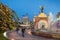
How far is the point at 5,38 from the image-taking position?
35.3ft

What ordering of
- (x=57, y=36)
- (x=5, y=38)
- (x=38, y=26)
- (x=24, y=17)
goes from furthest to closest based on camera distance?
(x=38, y=26), (x=24, y=17), (x=57, y=36), (x=5, y=38)

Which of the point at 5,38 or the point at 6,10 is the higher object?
the point at 6,10

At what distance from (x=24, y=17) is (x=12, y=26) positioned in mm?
4049

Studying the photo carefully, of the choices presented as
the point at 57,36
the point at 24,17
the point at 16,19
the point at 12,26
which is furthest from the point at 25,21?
the point at 57,36

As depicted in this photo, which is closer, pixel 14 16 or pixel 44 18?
pixel 14 16

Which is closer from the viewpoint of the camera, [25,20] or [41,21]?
[25,20]

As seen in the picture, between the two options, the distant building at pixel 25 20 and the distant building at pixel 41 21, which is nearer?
the distant building at pixel 25 20

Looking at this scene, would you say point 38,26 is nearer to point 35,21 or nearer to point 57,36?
point 35,21

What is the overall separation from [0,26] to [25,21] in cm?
610

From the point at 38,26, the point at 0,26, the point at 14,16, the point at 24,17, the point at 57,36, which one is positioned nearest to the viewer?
the point at 57,36

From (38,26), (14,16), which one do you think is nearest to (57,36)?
(14,16)

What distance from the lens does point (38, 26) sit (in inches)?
814

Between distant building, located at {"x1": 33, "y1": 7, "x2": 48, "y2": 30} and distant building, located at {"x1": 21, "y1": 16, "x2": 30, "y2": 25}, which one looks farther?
distant building, located at {"x1": 33, "y1": 7, "x2": 48, "y2": 30}

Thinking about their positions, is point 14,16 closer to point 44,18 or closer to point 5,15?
point 5,15
